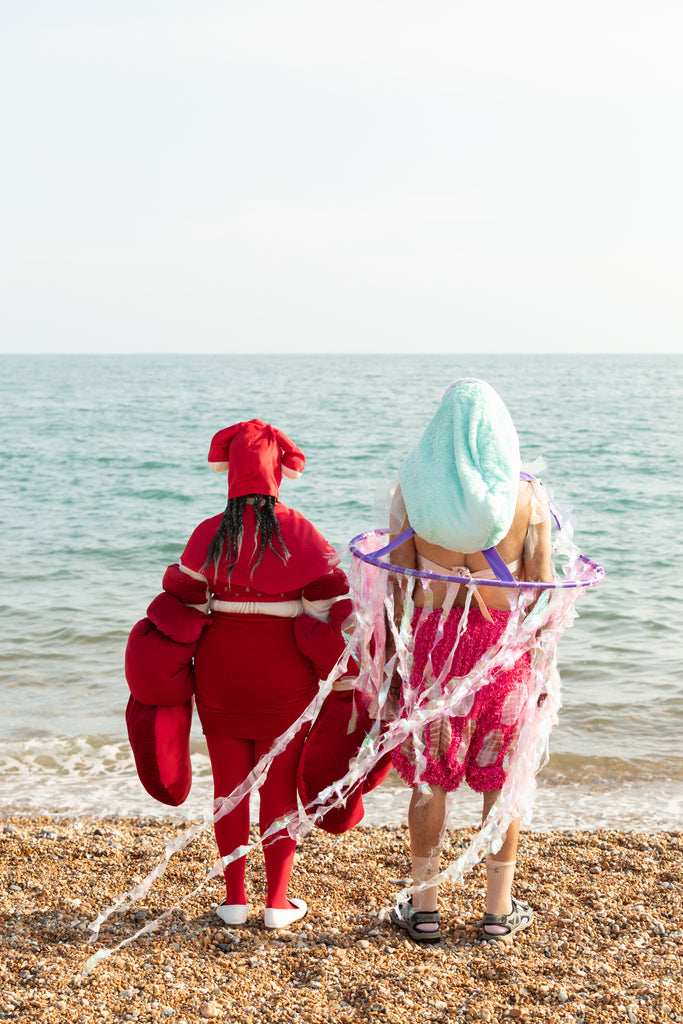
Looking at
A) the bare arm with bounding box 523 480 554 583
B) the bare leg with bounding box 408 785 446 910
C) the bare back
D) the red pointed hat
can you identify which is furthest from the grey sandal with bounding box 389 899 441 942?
the red pointed hat

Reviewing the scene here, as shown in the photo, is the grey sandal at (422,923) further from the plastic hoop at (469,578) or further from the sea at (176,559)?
the plastic hoop at (469,578)

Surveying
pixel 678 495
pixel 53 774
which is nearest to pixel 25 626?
pixel 53 774

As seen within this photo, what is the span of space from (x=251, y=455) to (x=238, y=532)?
25cm

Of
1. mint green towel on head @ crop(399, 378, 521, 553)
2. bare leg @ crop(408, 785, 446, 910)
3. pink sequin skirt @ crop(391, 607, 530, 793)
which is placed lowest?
bare leg @ crop(408, 785, 446, 910)

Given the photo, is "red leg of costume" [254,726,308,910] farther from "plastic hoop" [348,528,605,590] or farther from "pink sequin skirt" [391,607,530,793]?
"plastic hoop" [348,528,605,590]

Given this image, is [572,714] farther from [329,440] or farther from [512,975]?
[329,440]

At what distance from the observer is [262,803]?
320cm

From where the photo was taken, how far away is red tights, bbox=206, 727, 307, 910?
3115 mm

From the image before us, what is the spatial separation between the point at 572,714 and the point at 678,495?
32.3ft

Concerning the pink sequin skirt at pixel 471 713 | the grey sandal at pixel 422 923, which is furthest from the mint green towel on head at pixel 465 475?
the grey sandal at pixel 422 923

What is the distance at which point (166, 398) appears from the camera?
1602 inches

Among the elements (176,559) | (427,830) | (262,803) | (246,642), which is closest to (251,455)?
(246,642)

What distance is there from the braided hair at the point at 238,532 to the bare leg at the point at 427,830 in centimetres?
89

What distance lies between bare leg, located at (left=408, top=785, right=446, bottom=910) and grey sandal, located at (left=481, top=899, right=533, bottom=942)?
0.30 m
